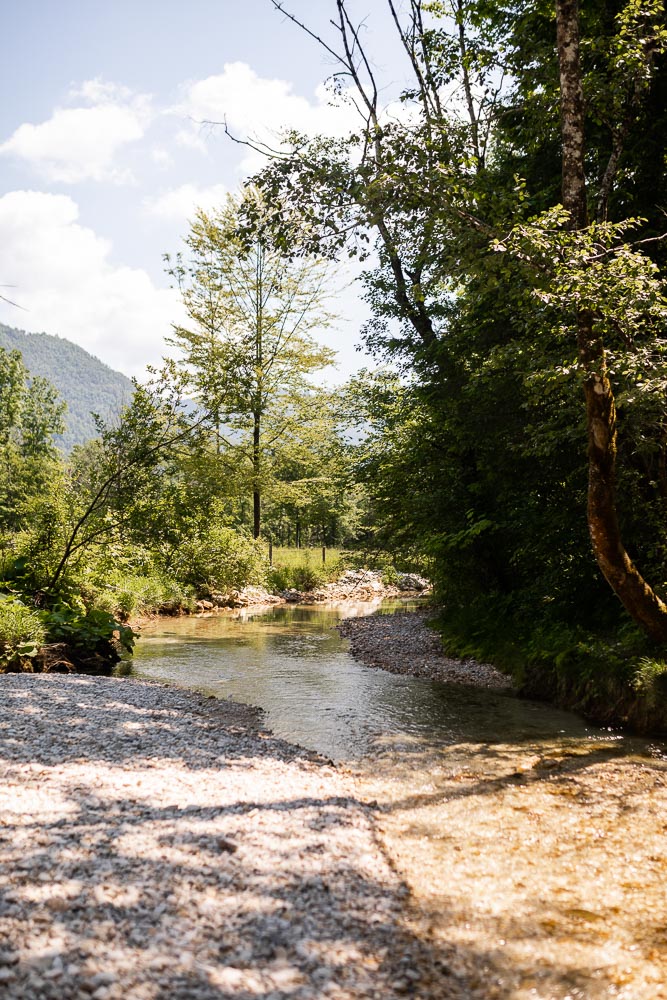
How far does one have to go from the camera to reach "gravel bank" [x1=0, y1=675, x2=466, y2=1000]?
2811 millimetres

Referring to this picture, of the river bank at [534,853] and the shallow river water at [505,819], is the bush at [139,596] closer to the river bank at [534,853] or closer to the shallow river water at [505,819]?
the shallow river water at [505,819]

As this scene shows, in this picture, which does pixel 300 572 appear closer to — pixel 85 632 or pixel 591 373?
pixel 85 632

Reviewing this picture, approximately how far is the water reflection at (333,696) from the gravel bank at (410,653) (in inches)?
17.0

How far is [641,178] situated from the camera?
921 centimetres

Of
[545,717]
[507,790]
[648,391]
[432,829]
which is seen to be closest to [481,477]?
[545,717]

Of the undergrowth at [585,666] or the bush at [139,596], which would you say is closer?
the undergrowth at [585,666]

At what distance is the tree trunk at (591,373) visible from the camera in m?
6.59

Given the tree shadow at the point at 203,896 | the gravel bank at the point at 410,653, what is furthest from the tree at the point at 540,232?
the tree shadow at the point at 203,896

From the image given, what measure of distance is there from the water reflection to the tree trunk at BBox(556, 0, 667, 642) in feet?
6.78

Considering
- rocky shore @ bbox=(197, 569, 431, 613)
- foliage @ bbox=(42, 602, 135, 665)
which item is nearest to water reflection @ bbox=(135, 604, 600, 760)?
foliage @ bbox=(42, 602, 135, 665)

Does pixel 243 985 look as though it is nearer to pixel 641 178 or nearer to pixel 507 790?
pixel 507 790

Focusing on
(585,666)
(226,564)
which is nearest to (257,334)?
(226,564)

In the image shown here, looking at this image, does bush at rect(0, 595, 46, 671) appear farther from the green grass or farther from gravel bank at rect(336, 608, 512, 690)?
the green grass

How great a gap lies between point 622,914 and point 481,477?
10.0 m
